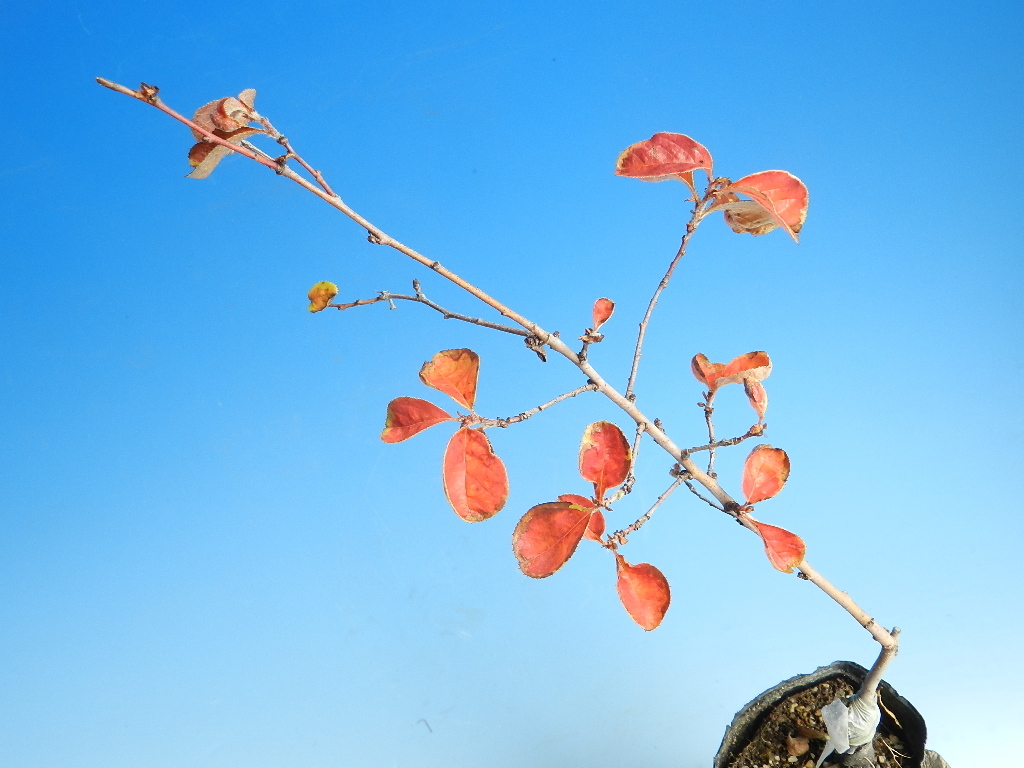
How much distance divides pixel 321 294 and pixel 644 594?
0.43 m

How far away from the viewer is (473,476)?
2.54 ft

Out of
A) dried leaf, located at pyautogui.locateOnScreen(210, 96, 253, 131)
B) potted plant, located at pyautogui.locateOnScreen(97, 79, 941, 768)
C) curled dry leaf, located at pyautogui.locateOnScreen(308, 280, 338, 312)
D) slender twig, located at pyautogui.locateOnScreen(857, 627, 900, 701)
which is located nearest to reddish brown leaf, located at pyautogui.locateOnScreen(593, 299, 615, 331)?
potted plant, located at pyautogui.locateOnScreen(97, 79, 941, 768)

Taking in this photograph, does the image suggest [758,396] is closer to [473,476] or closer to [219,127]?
[473,476]

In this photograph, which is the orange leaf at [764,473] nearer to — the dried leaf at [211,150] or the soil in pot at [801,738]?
the soil in pot at [801,738]

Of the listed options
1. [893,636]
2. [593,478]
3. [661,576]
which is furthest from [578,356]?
[893,636]

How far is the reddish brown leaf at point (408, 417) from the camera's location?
0.77 m

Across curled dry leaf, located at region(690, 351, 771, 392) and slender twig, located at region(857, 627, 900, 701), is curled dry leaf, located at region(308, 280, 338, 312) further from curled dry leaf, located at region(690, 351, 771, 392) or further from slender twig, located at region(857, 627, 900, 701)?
slender twig, located at region(857, 627, 900, 701)

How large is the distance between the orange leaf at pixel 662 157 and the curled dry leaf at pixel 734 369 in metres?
0.22

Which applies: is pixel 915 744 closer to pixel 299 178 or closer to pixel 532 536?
pixel 532 536

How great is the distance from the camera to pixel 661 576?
86cm

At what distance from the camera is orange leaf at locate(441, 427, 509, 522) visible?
30.1 inches

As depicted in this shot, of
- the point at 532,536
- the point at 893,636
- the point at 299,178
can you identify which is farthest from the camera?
the point at 893,636

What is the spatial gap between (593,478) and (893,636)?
0.47 m

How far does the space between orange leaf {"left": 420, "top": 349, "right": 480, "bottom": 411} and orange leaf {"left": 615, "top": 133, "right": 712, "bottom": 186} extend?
0.23 meters
